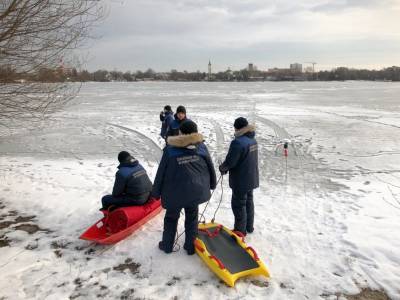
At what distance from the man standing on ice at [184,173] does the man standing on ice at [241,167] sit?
0.45m

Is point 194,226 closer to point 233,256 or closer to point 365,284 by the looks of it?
point 233,256

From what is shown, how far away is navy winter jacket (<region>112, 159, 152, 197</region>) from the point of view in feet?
16.9

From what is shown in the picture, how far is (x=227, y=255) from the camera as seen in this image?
443cm

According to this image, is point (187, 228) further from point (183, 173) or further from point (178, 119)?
point (178, 119)

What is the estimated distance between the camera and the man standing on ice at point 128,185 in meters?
5.17

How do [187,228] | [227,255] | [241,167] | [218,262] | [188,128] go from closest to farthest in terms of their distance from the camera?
[218,262]
[188,128]
[227,255]
[187,228]
[241,167]

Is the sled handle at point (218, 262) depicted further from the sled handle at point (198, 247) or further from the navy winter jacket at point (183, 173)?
the navy winter jacket at point (183, 173)

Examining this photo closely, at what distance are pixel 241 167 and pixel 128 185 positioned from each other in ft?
5.42

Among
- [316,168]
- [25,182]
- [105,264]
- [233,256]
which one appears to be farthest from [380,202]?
[25,182]

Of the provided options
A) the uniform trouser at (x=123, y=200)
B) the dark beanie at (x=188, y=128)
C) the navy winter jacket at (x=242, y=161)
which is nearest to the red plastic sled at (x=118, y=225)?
the uniform trouser at (x=123, y=200)

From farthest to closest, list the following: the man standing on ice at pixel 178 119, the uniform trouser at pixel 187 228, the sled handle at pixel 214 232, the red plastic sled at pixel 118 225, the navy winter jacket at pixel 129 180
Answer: the man standing on ice at pixel 178 119, the navy winter jacket at pixel 129 180, the red plastic sled at pixel 118 225, the sled handle at pixel 214 232, the uniform trouser at pixel 187 228

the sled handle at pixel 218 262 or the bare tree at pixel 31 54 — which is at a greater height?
the bare tree at pixel 31 54

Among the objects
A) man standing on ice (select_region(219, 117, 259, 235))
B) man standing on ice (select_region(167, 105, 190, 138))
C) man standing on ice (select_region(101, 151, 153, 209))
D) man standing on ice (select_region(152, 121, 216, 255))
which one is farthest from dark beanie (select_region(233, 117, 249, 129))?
man standing on ice (select_region(167, 105, 190, 138))

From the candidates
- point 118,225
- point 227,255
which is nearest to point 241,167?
point 227,255
